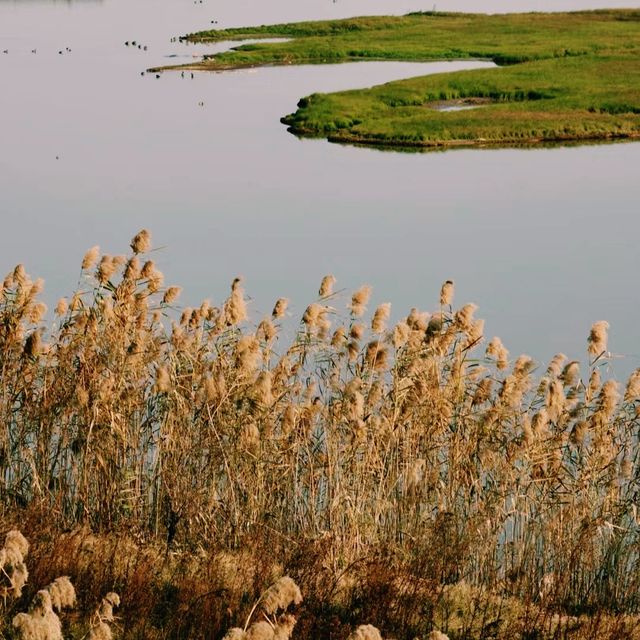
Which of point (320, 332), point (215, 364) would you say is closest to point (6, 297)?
point (215, 364)

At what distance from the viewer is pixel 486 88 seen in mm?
55594

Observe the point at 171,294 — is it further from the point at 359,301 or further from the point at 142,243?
the point at 359,301

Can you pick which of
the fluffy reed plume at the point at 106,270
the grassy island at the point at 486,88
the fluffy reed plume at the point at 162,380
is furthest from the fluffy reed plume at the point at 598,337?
the grassy island at the point at 486,88

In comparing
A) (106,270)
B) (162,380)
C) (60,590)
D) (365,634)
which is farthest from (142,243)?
(365,634)

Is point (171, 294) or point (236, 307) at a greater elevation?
point (171, 294)

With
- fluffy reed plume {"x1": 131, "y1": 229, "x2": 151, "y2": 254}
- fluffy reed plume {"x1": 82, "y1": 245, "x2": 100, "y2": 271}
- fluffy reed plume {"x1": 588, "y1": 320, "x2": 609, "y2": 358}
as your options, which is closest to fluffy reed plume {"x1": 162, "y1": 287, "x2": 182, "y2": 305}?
fluffy reed plume {"x1": 131, "y1": 229, "x2": 151, "y2": 254}

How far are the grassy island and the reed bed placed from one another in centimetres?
3553

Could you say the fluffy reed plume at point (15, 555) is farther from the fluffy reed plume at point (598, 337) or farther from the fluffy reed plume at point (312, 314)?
the fluffy reed plume at point (598, 337)

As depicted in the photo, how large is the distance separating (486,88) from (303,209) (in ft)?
77.8

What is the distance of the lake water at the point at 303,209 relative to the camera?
25109 mm

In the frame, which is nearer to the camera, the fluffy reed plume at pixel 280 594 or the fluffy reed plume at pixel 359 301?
the fluffy reed plume at pixel 280 594

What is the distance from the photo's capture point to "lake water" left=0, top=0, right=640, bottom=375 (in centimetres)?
2511

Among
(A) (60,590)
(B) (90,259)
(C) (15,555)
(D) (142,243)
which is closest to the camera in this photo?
(A) (60,590)

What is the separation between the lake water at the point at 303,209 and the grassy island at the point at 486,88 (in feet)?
6.27
